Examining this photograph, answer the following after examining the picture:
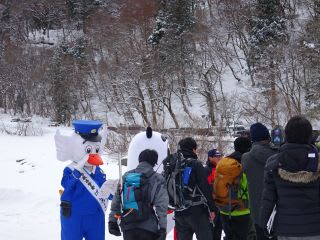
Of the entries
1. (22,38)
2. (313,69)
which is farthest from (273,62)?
(22,38)

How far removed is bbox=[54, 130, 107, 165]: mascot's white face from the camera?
5266 millimetres

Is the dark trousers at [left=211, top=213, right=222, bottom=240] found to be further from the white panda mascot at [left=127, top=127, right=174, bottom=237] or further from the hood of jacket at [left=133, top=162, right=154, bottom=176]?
the hood of jacket at [left=133, top=162, right=154, bottom=176]

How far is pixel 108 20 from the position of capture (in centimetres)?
4106

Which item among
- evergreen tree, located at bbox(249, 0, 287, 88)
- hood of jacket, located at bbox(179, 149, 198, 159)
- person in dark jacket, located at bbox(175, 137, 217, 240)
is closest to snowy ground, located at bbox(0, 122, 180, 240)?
person in dark jacket, located at bbox(175, 137, 217, 240)

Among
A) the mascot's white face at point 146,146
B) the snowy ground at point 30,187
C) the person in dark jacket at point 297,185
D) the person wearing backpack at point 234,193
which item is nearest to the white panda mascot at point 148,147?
the mascot's white face at point 146,146

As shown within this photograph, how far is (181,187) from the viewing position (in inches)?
182

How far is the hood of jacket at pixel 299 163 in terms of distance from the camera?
10.2 ft

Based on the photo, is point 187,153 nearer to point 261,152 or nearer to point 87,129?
point 261,152

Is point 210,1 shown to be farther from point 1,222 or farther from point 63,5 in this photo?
point 1,222

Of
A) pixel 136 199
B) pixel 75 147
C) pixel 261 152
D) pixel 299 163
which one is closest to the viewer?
pixel 299 163

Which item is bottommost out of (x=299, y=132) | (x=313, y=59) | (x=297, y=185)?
(x=297, y=185)

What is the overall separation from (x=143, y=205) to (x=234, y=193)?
1.22 meters

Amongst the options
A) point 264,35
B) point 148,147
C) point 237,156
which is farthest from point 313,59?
point 237,156

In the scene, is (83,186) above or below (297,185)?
below
